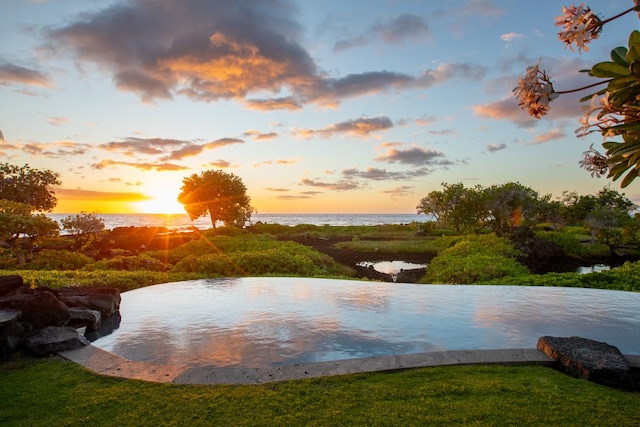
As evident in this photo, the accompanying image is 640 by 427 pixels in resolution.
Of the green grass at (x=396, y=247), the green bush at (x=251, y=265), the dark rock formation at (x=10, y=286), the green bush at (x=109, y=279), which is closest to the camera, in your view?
the dark rock formation at (x=10, y=286)

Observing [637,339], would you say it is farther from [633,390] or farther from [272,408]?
[272,408]

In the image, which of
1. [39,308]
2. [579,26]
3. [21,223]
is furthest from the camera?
[21,223]

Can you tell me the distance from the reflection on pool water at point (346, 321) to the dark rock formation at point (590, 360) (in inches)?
35.3

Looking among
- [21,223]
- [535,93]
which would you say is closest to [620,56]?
[535,93]

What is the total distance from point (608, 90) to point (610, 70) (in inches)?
4.9

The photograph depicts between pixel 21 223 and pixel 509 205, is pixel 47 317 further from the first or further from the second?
pixel 509 205

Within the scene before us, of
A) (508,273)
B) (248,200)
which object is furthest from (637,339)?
(248,200)

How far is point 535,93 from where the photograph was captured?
2457 millimetres

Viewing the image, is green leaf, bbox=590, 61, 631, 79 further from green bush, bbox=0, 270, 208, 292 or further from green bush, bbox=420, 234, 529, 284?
green bush, bbox=420, 234, 529, 284

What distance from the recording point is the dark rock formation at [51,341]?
22.8 feet

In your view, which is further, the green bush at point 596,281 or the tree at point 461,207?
the tree at point 461,207

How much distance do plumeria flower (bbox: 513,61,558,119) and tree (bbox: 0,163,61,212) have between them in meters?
38.7

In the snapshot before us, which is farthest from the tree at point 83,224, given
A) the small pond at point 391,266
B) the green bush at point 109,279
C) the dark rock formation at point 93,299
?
the small pond at point 391,266

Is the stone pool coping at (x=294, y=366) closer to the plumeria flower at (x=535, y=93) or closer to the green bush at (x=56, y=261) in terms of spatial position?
the plumeria flower at (x=535, y=93)
